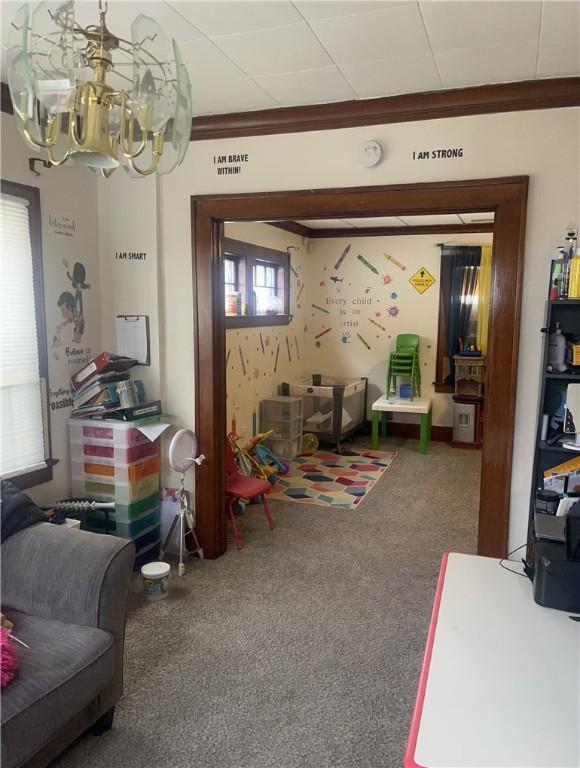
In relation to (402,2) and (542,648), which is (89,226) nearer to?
(402,2)

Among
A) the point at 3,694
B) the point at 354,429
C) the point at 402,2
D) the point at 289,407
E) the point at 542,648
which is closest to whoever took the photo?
the point at 542,648

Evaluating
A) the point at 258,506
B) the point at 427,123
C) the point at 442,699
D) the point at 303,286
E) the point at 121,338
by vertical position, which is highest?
the point at 427,123

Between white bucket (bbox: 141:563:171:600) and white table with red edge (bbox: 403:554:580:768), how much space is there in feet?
5.62

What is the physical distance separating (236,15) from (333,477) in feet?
12.8

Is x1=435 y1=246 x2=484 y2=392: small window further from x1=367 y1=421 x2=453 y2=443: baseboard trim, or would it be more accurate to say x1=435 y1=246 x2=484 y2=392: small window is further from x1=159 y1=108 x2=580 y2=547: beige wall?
x1=159 y1=108 x2=580 y2=547: beige wall

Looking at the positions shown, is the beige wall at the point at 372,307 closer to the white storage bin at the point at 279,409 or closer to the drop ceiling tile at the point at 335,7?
the white storage bin at the point at 279,409

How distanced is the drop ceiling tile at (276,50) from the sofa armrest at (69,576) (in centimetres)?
202

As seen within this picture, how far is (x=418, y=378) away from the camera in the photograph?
6.56m

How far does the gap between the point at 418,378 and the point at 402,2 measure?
195 inches

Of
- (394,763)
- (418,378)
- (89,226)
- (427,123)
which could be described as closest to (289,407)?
(418,378)

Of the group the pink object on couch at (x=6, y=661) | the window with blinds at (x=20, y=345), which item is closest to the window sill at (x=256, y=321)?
the window with blinds at (x=20, y=345)

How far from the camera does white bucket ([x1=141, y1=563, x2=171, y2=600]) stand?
2.91 m

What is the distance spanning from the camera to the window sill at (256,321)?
4906 millimetres

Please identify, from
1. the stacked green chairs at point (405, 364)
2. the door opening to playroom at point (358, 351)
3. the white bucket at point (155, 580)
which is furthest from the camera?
the stacked green chairs at point (405, 364)
